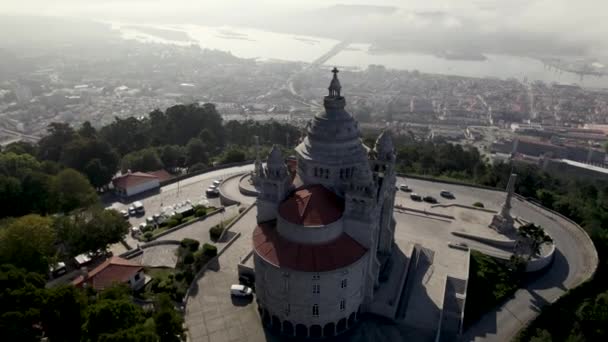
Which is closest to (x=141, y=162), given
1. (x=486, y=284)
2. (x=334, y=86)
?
(x=334, y=86)

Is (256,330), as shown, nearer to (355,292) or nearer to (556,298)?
(355,292)

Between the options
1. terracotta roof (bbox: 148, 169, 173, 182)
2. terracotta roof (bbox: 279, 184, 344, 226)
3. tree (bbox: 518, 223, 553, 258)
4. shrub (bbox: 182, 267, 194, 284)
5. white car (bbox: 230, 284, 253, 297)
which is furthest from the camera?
terracotta roof (bbox: 148, 169, 173, 182)

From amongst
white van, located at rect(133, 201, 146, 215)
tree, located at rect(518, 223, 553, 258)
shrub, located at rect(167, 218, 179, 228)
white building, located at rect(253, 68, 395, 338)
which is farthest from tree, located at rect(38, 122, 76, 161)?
tree, located at rect(518, 223, 553, 258)

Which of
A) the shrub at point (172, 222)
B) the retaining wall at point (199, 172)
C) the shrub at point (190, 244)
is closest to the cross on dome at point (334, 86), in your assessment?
the shrub at point (190, 244)

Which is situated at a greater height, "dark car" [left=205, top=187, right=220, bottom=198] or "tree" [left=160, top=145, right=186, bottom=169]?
"tree" [left=160, top=145, right=186, bottom=169]

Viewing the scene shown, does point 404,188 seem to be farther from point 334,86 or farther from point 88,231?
point 88,231

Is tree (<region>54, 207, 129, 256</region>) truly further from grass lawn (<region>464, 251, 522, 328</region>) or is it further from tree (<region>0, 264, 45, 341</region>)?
grass lawn (<region>464, 251, 522, 328</region>)

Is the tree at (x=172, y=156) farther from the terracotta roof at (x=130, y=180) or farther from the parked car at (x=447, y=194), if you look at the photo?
the parked car at (x=447, y=194)
